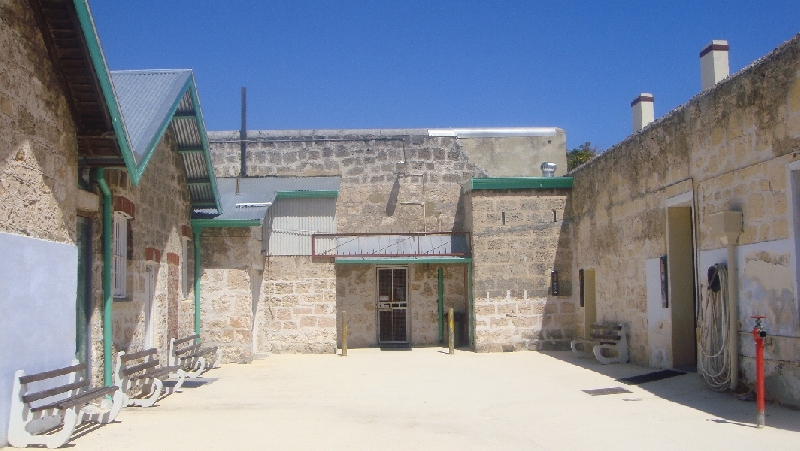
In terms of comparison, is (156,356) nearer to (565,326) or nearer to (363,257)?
(363,257)

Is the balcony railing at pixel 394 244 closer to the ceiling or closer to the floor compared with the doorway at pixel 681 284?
closer to the ceiling

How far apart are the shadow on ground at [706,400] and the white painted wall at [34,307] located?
21.0ft

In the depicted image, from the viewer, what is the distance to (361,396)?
33.4ft

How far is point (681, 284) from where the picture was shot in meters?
11.5

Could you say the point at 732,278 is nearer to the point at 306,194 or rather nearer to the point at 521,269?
the point at 521,269

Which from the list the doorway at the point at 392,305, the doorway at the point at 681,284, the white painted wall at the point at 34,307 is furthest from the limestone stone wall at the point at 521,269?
the white painted wall at the point at 34,307

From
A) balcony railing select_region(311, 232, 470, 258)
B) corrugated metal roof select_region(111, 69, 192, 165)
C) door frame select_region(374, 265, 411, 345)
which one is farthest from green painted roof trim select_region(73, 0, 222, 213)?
door frame select_region(374, 265, 411, 345)

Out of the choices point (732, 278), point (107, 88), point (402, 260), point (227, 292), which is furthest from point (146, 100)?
point (402, 260)

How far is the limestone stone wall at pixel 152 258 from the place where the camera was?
8727 mm

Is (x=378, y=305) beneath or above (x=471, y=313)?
above

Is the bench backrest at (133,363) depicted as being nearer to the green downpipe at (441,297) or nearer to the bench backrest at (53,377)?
the bench backrest at (53,377)

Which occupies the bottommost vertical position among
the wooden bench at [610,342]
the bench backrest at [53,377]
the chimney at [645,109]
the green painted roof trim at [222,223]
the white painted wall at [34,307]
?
the wooden bench at [610,342]

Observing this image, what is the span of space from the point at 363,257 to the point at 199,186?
4.44 m

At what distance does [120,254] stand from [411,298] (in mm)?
8967
